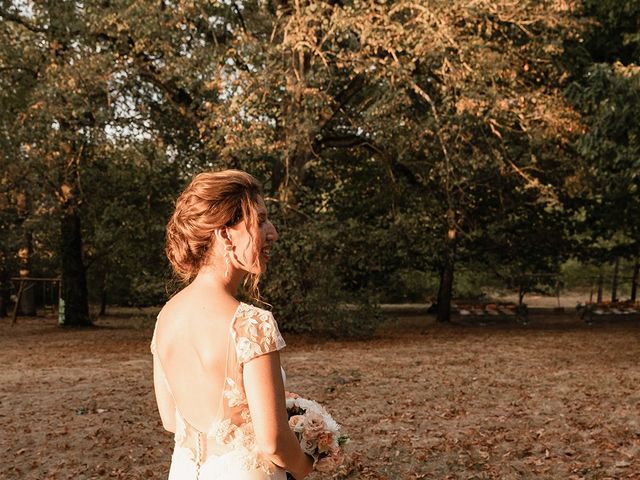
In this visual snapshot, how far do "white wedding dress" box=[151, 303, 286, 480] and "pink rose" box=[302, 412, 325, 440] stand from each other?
0.15m

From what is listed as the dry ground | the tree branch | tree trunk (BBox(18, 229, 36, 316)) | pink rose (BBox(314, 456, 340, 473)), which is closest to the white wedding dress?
pink rose (BBox(314, 456, 340, 473))

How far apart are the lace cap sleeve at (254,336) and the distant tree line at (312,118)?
37.5ft

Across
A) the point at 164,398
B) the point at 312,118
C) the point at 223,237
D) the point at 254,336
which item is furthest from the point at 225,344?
the point at 312,118

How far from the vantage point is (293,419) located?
2436mm

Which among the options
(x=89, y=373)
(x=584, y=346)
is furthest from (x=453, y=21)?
(x=89, y=373)

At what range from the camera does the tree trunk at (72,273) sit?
865 inches

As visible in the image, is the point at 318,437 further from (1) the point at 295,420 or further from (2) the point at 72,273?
(2) the point at 72,273

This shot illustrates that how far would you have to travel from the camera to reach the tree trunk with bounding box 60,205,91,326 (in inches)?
865

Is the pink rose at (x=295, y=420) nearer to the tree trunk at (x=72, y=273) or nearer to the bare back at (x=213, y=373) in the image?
the bare back at (x=213, y=373)

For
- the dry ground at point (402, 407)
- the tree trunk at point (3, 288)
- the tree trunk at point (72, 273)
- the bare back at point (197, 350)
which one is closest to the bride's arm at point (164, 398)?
the bare back at point (197, 350)

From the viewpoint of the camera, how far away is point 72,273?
22.0 meters

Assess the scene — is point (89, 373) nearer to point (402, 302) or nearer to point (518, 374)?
point (518, 374)

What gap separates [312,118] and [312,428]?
12.7m

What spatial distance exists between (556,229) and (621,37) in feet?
23.8
